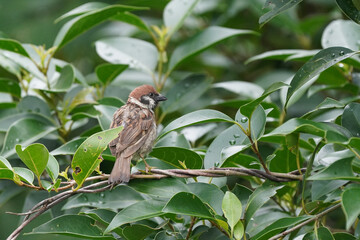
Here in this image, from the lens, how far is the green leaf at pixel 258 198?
7.49 feet

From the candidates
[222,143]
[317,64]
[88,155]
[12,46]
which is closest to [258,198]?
[222,143]

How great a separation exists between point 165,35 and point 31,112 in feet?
3.62

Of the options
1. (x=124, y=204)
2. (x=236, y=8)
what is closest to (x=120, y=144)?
(x=124, y=204)

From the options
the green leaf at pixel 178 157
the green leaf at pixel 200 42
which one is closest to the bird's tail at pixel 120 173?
the green leaf at pixel 178 157

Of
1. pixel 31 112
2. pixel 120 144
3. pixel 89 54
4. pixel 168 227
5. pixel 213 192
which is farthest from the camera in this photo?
pixel 89 54

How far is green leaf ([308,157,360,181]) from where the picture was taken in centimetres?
191

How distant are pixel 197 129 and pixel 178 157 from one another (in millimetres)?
1002

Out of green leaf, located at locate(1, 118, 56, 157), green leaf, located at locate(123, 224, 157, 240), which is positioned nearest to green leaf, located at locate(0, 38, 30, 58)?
green leaf, located at locate(1, 118, 56, 157)

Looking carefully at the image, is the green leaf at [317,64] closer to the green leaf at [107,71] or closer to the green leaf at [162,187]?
the green leaf at [162,187]

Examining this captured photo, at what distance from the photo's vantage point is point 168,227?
2516mm

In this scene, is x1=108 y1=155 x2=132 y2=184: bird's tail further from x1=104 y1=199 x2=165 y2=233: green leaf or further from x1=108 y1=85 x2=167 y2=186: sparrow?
x1=104 y1=199 x2=165 y2=233: green leaf

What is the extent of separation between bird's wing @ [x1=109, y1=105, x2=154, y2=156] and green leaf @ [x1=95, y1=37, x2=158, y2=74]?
340mm

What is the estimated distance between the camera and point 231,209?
2168 mm

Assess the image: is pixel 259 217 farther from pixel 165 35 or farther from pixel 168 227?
pixel 165 35
